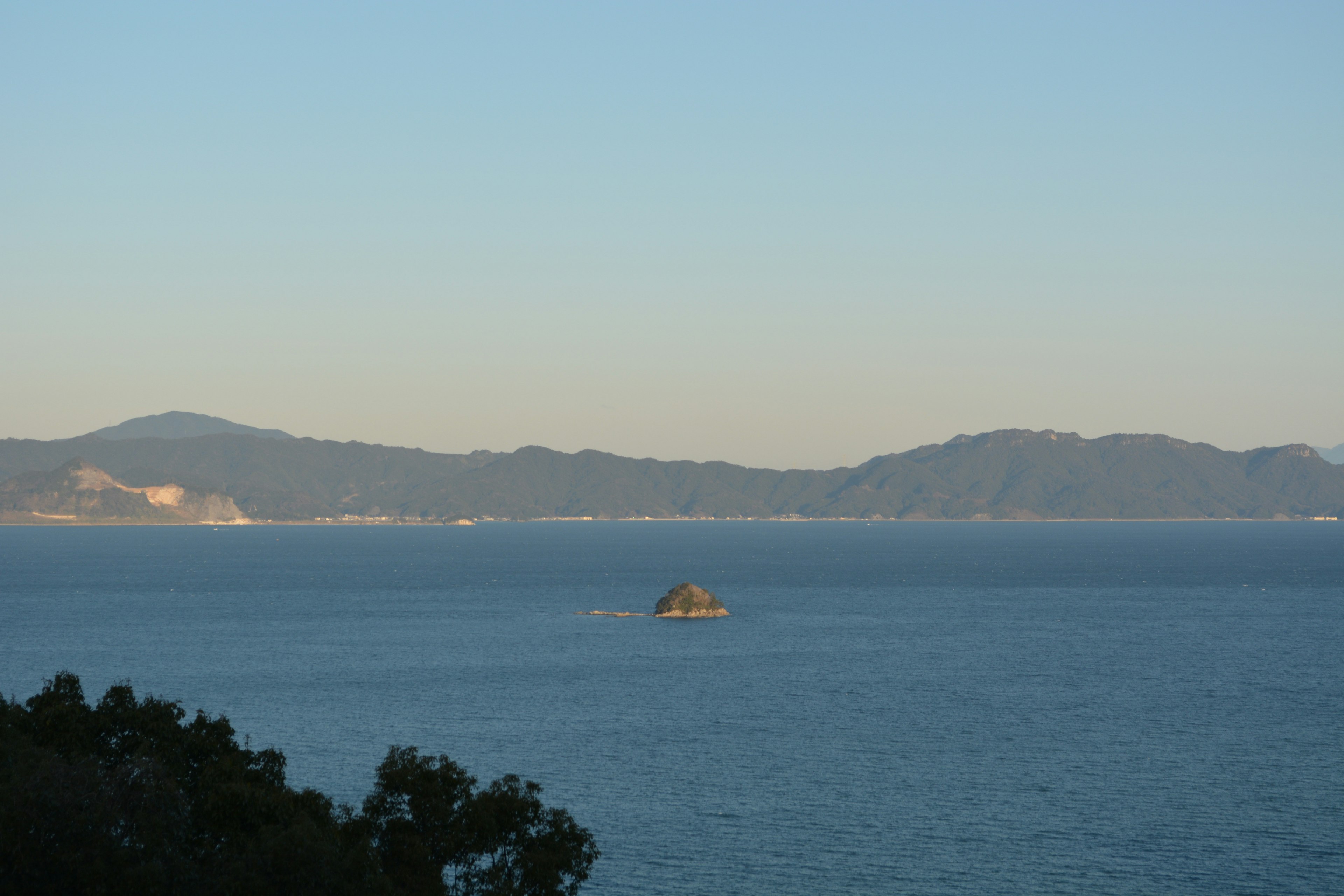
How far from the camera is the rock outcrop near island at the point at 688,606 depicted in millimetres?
179750

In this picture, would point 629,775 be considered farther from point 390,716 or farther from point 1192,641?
point 1192,641

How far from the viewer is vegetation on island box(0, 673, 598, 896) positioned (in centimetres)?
3250

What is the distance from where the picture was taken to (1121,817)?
226 ft

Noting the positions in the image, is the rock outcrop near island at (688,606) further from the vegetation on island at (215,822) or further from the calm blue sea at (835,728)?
the vegetation on island at (215,822)

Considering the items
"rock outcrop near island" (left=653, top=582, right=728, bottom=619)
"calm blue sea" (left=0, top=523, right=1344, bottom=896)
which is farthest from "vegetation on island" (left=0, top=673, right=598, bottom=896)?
"rock outcrop near island" (left=653, top=582, right=728, bottom=619)

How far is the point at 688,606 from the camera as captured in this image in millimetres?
180875

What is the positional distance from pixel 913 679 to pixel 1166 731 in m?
31.2

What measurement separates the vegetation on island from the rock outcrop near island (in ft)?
435

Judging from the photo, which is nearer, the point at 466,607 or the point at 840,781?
the point at 840,781

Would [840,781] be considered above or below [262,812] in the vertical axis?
below

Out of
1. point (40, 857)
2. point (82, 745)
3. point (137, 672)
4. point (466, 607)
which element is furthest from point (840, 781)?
point (466, 607)

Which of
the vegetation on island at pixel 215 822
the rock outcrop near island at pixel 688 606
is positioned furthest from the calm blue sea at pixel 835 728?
the vegetation on island at pixel 215 822

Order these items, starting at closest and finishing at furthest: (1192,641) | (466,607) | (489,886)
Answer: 1. (489,886)
2. (1192,641)
3. (466,607)

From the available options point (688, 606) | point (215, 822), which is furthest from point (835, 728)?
point (688, 606)
